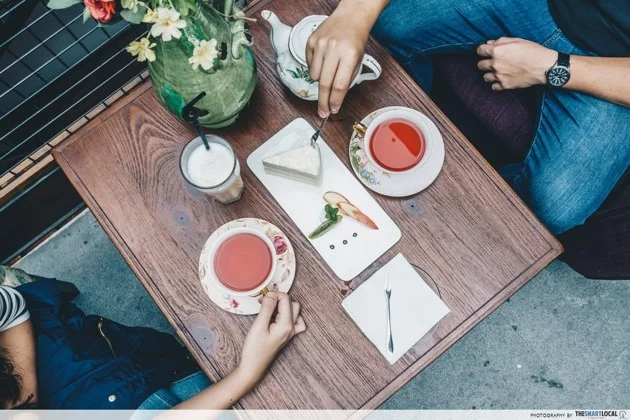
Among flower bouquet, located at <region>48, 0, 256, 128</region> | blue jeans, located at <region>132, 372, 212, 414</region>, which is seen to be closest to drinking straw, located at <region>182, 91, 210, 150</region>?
flower bouquet, located at <region>48, 0, 256, 128</region>

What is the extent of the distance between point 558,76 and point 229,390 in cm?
120

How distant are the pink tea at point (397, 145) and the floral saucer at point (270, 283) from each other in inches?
11.8

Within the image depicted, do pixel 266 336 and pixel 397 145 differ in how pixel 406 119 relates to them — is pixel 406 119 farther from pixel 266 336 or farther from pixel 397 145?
pixel 266 336

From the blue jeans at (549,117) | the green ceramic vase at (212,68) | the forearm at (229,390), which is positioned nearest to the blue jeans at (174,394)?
the forearm at (229,390)

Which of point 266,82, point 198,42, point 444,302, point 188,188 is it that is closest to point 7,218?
point 188,188

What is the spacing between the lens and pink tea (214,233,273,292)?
1.17 meters

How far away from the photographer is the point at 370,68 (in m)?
1.23

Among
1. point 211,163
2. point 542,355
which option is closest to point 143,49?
point 211,163

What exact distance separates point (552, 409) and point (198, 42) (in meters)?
1.86

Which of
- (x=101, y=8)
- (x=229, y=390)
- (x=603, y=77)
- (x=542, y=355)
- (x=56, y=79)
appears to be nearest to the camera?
(x=101, y=8)

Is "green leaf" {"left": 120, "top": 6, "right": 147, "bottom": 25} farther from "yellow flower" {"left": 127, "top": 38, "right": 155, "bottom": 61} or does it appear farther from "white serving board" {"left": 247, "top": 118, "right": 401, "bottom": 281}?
"white serving board" {"left": 247, "top": 118, "right": 401, "bottom": 281}

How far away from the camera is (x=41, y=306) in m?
1.45

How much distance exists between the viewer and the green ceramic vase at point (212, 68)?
3.18 feet

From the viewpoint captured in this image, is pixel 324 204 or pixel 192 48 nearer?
pixel 192 48
